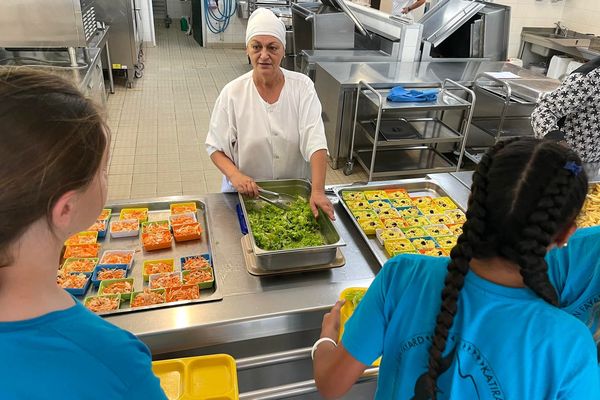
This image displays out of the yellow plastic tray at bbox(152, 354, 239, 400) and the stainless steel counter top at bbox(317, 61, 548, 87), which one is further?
the stainless steel counter top at bbox(317, 61, 548, 87)

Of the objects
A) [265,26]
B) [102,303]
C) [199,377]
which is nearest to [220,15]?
[265,26]

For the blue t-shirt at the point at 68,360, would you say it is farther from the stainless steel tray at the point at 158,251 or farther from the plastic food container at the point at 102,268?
the plastic food container at the point at 102,268

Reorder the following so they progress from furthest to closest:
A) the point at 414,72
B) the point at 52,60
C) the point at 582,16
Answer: the point at 582,16 → the point at 414,72 → the point at 52,60

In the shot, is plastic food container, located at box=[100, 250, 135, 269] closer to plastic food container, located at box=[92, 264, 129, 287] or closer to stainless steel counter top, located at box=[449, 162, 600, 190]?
plastic food container, located at box=[92, 264, 129, 287]

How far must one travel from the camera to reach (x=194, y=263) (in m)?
1.49

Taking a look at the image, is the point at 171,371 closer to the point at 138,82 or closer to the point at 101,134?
the point at 101,134

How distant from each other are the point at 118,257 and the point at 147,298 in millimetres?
242

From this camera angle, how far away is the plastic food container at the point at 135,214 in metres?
1.71

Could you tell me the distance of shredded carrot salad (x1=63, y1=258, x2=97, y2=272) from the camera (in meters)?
1.43

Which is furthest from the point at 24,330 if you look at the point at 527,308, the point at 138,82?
the point at 138,82

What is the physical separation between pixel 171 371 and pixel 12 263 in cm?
68

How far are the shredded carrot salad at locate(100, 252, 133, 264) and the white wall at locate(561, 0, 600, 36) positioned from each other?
696 centimetres

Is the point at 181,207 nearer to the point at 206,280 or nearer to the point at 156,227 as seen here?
the point at 156,227

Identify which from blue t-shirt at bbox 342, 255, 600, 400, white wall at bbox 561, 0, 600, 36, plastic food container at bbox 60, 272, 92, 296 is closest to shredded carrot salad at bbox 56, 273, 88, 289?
plastic food container at bbox 60, 272, 92, 296
